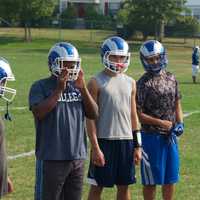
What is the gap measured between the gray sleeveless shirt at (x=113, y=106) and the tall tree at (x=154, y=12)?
5040 cm

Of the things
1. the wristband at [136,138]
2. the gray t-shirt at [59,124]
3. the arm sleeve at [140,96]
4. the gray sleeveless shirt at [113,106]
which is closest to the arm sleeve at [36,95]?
the gray t-shirt at [59,124]

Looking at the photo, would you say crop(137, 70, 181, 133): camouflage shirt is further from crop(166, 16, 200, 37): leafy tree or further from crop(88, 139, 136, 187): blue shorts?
crop(166, 16, 200, 37): leafy tree

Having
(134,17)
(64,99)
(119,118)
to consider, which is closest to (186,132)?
(119,118)

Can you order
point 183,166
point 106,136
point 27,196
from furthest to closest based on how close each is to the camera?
point 183,166 → point 27,196 → point 106,136

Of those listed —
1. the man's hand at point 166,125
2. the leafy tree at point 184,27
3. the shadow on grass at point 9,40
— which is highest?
the man's hand at point 166,125

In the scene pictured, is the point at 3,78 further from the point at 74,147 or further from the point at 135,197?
the point at 135,197

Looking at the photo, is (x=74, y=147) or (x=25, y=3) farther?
(x=25, y=3)

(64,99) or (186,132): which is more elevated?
(64,99)

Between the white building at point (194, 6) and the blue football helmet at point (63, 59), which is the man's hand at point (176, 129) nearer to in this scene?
the blue football helmet at point (63, 59)

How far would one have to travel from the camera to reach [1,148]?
17.4 ft

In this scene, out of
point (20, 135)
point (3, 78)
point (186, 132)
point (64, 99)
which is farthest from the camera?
point (186, 132)

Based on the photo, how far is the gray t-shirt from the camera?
224 inches

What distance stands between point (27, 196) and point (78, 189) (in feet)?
7.36

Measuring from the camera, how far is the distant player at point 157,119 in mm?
6785
